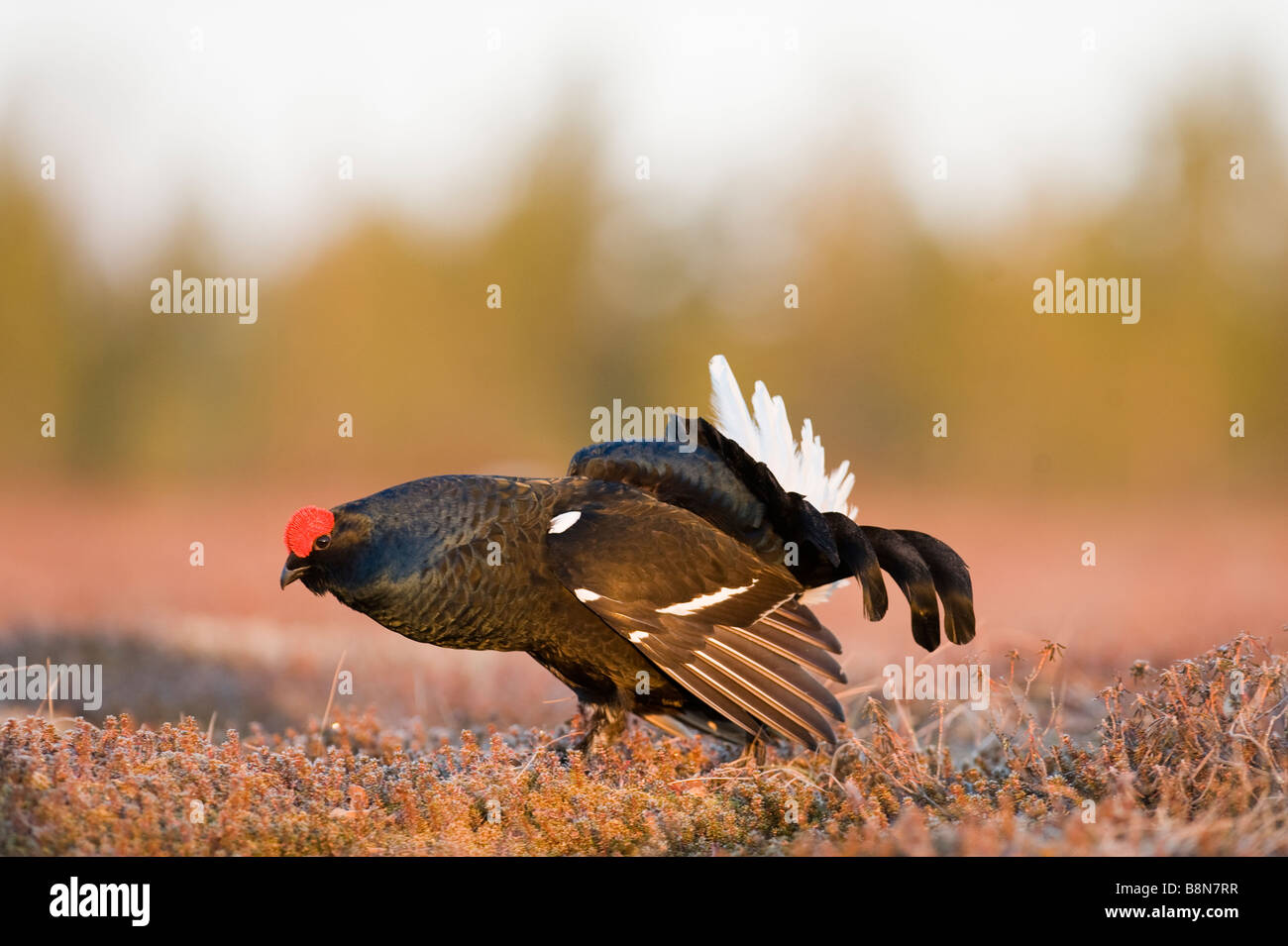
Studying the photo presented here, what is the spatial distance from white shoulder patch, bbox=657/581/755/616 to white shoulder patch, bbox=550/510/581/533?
52 centimetres

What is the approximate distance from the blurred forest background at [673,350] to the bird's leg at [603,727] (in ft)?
31.7

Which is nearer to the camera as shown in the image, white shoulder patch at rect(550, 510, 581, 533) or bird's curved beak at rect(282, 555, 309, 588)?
bird's curved beak at rect(282, 555, 309, 588)

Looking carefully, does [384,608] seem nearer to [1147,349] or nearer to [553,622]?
[553,622]

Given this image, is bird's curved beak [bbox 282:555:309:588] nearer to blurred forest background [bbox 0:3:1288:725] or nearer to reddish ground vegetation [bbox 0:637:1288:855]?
reddish ground vegetation [bbox 0:637:1288:855]

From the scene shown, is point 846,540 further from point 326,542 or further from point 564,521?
point 326,542

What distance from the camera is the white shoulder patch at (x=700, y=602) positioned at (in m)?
4.69

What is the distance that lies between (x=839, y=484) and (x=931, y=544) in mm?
520

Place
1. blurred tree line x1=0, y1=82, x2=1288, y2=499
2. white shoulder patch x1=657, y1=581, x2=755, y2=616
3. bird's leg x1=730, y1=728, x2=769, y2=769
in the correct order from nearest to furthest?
1. white shoulder patch x1=657, y1=581, x2=755, y2=616
2. bird's leg x1=730, y1=728, x2=769, y2=769
3. blurred tree line x1=0, y1=82, x2=1288, y2=499

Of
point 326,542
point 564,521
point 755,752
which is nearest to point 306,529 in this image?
point 326,542

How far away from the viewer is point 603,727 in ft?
17.0

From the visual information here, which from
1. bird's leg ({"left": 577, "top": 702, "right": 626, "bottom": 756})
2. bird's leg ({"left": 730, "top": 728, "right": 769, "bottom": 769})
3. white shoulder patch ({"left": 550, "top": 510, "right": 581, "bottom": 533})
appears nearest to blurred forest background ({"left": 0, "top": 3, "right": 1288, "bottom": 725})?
bird's leg ({"left": 577, "top": 702, "right": 626, "bottom": 756})

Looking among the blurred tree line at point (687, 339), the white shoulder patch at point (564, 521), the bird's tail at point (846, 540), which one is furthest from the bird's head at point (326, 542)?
the blurred tree line at point (687, 339)

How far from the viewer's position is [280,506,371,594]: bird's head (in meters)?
4.54

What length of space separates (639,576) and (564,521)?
41 cm
